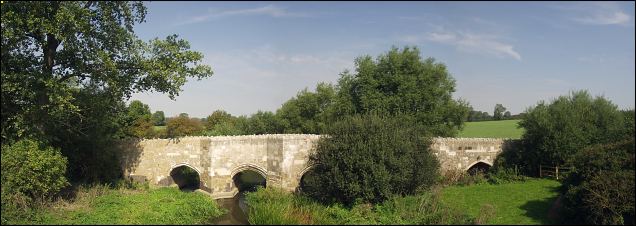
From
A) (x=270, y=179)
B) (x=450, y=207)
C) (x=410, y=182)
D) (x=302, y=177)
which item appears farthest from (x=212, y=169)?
(x=450, y=207)

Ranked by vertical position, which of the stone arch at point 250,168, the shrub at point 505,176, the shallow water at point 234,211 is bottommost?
the shallow water at point 234,211

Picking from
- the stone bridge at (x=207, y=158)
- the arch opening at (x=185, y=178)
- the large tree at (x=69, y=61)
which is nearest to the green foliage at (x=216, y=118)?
the arch opening at (x=185, y=178)

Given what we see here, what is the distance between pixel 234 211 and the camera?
76.3 ft

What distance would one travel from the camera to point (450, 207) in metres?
18.6

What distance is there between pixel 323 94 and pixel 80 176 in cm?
2391

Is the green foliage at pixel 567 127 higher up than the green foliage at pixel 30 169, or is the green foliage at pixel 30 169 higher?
the green foliage at pixel 567 127

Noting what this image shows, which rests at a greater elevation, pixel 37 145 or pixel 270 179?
pixel 37 145

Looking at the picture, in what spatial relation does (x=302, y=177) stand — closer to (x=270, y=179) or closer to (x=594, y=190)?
(x=270, y=179)

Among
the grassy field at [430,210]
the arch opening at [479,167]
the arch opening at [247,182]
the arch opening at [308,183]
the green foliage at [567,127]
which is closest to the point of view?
the grassy field at [430,210]

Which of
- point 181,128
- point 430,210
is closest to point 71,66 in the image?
point 430,210

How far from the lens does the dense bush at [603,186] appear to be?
14.5 metres

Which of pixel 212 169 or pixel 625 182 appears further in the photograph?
pixel 212 169

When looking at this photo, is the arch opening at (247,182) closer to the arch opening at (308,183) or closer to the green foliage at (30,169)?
the arch opening at (308,183)

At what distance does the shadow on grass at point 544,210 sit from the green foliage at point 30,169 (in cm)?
1972
